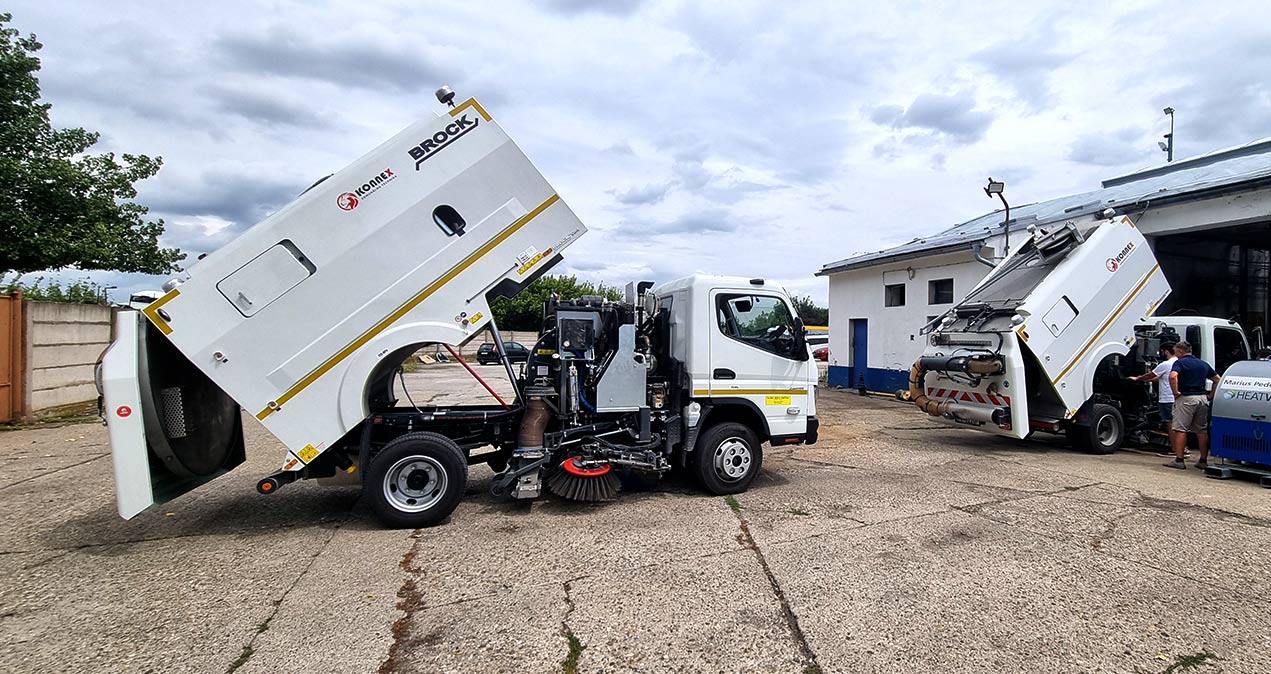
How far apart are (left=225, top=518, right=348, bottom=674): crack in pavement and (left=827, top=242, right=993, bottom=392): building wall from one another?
1426 centimetres

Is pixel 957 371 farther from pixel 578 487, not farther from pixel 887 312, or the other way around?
pixel 887 312

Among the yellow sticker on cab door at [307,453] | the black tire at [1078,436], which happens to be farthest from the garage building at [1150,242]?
the yellow sticker on cab door at [307,453]

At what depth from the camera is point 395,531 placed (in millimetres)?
5504

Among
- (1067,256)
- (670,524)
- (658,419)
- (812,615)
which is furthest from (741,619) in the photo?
(1067,256)

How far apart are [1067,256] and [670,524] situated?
24.7 ft

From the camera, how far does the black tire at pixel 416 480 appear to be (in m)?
5.36

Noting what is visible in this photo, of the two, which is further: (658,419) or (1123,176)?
(1123,176)

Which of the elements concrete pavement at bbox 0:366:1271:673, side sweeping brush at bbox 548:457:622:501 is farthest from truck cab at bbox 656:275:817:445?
side sweeping brush at bbox 548:457:622:501

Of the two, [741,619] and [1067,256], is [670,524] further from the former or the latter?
[1067,256]

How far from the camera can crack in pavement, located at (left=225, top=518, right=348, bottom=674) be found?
11.0 ft

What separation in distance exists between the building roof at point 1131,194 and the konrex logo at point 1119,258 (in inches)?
106

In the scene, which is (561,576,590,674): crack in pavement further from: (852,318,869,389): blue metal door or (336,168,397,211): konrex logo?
(852,318,869,389): blue metal door

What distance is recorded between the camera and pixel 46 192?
42.4 feet

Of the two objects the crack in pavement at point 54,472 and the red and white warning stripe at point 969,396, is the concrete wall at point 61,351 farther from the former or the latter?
the red and white warning stripe at point 969,396
